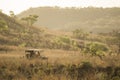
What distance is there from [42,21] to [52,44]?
4833cm

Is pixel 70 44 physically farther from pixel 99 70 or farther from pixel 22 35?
pixel 99 70

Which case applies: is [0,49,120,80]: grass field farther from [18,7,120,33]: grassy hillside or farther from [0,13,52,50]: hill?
[18,7,120,33]: grassy hillside

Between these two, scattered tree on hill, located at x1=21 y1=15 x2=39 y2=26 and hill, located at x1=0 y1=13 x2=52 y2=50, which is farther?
scattered tree on hill, located at x1=21 y1=15 x2=39 y2=26

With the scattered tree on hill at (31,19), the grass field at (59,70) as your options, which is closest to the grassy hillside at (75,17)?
the scattered tree on hill at (31,19)

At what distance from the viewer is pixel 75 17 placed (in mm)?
76062

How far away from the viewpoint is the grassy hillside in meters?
67.1

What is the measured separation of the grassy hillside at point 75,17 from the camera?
67.1 metres

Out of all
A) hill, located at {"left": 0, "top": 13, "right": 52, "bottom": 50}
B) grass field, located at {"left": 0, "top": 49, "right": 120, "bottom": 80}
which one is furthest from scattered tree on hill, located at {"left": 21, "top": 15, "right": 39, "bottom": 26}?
grass field, located at {"left": 0, "top": 49, "right": 120, "bottom": 80}

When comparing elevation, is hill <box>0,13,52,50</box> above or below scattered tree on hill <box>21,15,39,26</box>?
below

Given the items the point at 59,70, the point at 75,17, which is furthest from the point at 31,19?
the point at 75,17

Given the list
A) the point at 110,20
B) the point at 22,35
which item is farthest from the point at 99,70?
the point at 110,20

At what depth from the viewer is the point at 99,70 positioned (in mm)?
14352

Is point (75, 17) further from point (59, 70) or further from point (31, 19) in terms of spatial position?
point (59, 70)

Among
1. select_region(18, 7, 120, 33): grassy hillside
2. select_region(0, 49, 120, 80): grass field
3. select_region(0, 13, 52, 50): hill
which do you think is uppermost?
select_region(18, 7, 120, 33): grassy hillside
